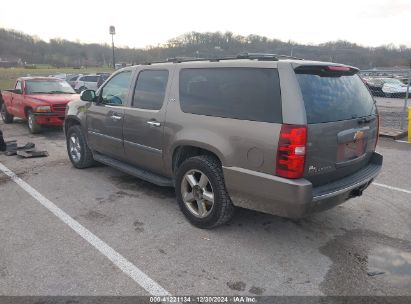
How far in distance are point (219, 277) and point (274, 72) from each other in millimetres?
1875

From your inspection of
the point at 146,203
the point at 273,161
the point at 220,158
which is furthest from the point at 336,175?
the point at 146,203

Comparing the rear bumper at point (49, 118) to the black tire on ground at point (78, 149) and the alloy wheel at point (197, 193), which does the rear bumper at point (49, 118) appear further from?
the alloy wheel at point (197, 193)

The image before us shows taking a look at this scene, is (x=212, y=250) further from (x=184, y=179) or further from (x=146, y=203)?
(x=146, y=203)

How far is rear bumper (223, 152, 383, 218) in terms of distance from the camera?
3100mm

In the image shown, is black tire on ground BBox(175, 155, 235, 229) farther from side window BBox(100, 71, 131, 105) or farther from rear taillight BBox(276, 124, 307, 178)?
side window BBox(100, 71, 131, 105)

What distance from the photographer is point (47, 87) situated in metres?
10.9

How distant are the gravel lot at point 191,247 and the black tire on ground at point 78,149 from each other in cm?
95

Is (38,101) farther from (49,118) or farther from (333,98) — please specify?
(333,98)

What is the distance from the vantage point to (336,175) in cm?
349

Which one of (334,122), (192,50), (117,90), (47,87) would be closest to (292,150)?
(334,122)

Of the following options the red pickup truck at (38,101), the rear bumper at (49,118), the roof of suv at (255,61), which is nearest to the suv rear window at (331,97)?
the roof of suv at (255,61)

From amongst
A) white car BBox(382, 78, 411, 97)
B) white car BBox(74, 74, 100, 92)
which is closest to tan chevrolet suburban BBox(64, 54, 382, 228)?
white car BBox(74, 74, 100, 92)

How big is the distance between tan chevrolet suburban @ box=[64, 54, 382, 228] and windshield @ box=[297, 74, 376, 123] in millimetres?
12

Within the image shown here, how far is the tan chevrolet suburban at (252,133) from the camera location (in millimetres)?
3135
